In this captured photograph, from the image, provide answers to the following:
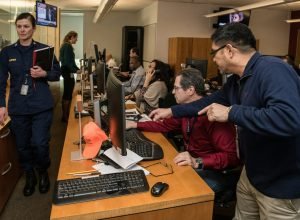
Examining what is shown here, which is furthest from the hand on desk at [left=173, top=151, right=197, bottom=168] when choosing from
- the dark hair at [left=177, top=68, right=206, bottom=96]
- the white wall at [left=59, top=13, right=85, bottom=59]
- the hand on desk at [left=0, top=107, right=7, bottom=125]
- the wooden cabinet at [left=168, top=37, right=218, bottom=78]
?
the white wall at [left=59, top=13, right=85, bottom=59]

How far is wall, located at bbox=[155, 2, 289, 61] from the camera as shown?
7949mm

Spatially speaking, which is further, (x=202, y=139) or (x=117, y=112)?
(x=202, y=139)

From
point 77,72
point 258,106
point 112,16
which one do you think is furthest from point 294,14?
point 258,106

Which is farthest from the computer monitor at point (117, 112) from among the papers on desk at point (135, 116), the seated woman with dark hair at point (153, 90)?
the seated woman with dark hair at point (153, 90)

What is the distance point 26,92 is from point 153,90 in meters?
1.60

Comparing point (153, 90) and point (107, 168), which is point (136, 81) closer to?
point (153, 90)

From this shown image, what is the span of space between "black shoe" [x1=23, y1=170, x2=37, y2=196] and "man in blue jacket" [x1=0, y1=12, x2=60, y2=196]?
220 millimetres

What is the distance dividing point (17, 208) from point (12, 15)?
3.40 meters

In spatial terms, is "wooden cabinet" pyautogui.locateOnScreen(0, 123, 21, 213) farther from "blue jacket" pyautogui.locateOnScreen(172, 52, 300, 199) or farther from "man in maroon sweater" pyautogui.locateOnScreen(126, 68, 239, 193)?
"blue jacket" pyautogui.locateOnScreen(172, 52, 300, 199)

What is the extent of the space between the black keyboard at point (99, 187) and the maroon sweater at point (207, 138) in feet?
1.70

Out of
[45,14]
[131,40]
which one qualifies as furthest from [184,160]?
[131,40]

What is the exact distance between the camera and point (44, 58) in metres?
2.58

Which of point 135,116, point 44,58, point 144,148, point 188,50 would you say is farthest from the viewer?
point 188,50

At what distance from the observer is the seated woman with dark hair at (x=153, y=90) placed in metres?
3.74
